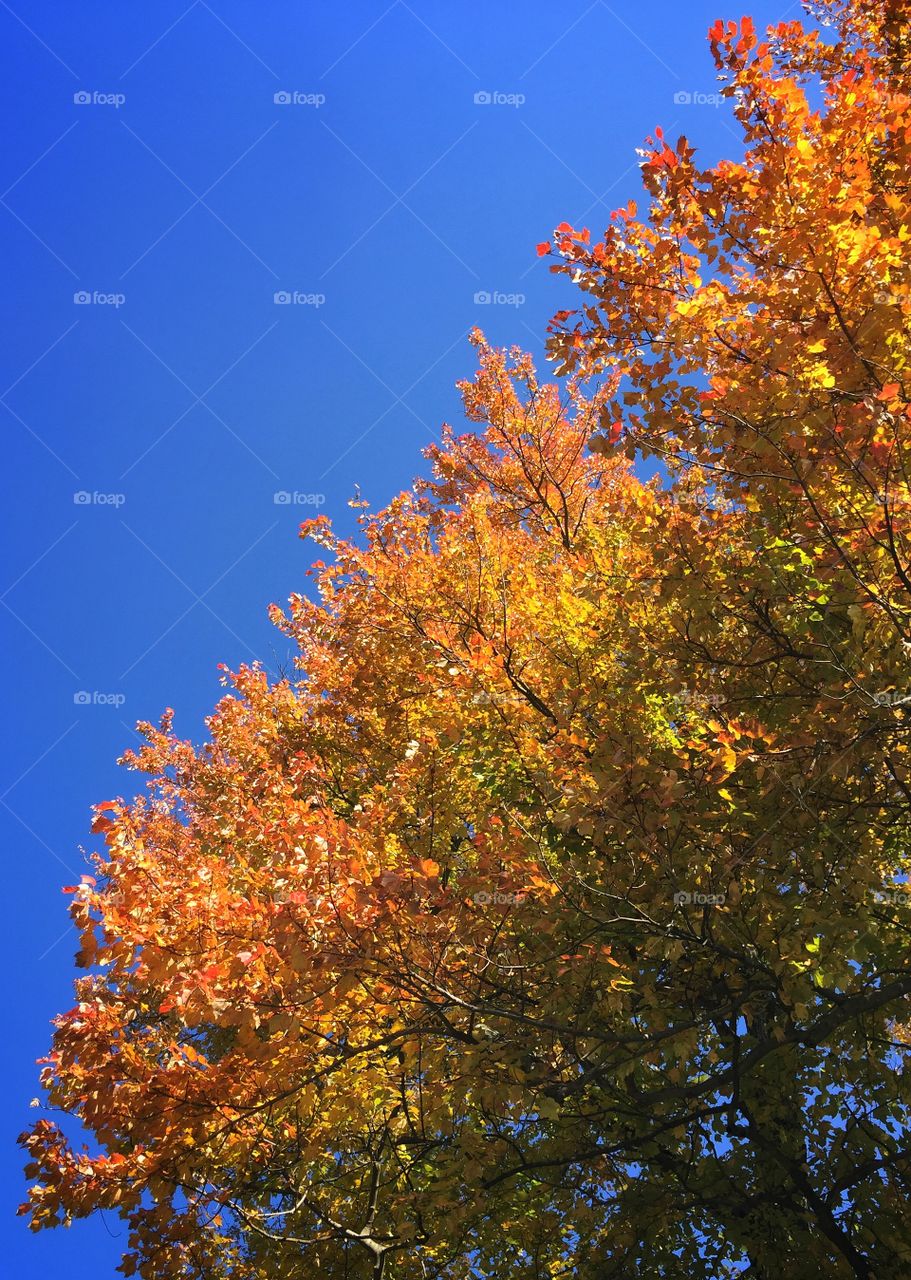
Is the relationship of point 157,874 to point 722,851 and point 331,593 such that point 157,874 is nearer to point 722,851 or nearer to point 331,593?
point 722,851

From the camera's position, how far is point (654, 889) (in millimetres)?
5586

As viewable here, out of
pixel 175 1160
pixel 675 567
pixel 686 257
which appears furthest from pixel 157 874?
pixel 686 257

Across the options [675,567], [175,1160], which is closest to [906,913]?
[675,567]

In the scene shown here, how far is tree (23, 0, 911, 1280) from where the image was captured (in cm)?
477

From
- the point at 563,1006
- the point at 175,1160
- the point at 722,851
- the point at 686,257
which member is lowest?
the point at 175,1160

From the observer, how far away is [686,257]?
5.65 meters

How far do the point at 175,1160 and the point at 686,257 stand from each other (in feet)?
Answer: 21.6

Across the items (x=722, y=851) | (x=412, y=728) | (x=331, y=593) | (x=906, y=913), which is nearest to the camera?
(x=722, y=851)

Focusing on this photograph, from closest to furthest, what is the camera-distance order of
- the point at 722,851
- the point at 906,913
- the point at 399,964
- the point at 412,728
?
the point at 399,964 < the point at 722,851 < the point at 906,913 < the point at 412,728

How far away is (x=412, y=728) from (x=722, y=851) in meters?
5.49

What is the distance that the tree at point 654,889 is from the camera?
15.6ft

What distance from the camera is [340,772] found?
11984 mm

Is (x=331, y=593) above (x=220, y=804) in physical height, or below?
above

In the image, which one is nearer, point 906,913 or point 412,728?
point 906,913
